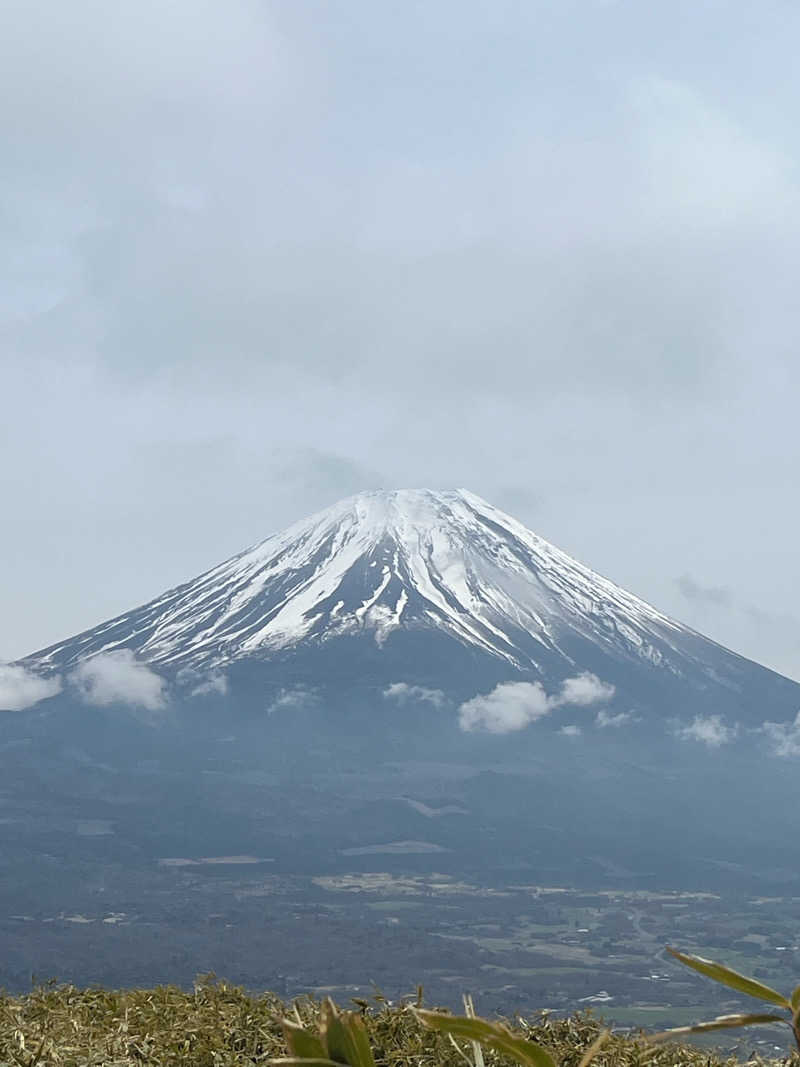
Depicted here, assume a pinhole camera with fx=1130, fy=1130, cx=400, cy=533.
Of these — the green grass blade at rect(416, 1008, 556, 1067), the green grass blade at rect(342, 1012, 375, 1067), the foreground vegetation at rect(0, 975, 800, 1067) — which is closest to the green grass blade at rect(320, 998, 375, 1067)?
the green grass blade at rect(342, 1012, 375, 1067)

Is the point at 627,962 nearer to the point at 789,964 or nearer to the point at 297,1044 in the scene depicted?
the point at 789,964

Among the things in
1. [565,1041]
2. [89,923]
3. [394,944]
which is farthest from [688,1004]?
[565,1041]

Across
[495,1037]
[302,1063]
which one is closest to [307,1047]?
[302,1063]

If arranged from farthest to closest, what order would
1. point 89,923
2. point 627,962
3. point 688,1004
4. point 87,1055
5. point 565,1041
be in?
1. point 89,923
2. point 627,962
3. point 688,1004
4. point 565,1041
5. point 87,1055

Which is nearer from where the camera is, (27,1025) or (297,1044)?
(297,1044)

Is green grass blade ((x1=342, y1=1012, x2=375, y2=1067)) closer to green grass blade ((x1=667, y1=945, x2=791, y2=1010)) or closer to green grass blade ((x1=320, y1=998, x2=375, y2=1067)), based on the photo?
green grass blade ((x1=320, y1=998, x2=375, y2=1067))

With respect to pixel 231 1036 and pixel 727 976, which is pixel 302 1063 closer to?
pixel 727 976

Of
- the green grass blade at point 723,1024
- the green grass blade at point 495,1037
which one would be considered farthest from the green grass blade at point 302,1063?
the green grass blade at point 723,1024
